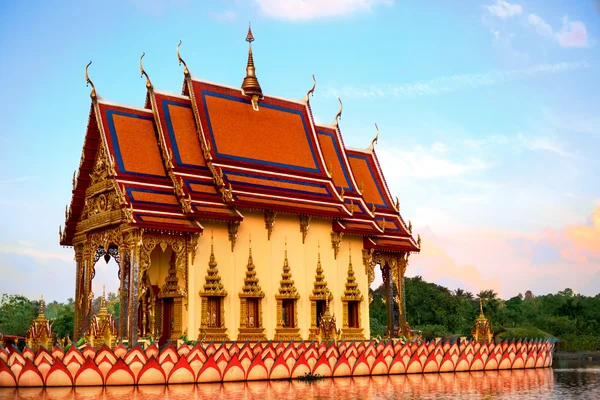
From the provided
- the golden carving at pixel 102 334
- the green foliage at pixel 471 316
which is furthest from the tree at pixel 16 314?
the golden carving at pixel 102 334

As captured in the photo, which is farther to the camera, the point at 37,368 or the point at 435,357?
the point at 435,357

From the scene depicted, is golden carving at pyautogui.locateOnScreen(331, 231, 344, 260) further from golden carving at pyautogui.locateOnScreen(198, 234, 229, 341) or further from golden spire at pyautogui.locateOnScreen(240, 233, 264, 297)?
golden carving at pyautogui.locateOnScreen(198, 234, 229, 341)

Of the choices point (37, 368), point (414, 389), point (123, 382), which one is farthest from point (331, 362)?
point (37, 368)

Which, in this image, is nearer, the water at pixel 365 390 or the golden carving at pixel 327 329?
the water at pixel 365 390

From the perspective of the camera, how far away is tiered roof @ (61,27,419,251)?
23.0 m

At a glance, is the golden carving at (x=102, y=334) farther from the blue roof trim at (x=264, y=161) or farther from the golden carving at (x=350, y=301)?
the golden carving at (x=350, y=301)

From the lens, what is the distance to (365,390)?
676 inches

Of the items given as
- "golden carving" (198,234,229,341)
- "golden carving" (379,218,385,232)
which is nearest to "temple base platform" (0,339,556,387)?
"golden carving" (198,234,229,341)

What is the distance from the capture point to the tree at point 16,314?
49.9 metres

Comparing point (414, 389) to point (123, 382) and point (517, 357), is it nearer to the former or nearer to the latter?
point (123, 382)

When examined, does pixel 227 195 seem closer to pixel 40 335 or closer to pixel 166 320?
pixel 166 320

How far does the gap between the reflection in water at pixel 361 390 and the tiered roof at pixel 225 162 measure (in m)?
5.83

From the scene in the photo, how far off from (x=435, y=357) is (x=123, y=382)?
9260 mm

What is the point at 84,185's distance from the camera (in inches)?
995
